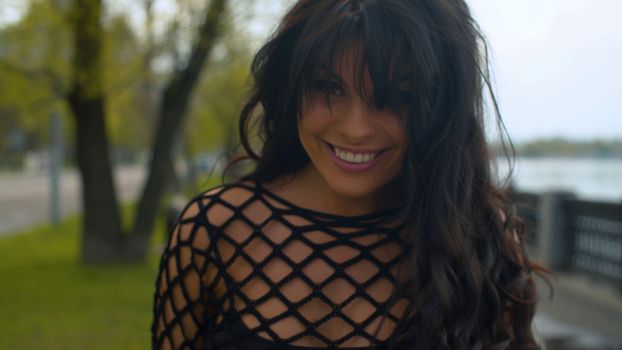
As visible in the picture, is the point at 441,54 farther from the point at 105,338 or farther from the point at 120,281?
the point at 120,281

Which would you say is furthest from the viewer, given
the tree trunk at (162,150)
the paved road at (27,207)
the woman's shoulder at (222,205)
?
the paved road at (27,207)

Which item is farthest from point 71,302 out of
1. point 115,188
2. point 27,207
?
point 27,207

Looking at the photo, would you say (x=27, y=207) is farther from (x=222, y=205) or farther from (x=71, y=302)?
(x=222, y=205)

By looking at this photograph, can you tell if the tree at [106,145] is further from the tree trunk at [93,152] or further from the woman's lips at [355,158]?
the woman's lips at [355,158]

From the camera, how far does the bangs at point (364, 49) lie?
1.66 metres

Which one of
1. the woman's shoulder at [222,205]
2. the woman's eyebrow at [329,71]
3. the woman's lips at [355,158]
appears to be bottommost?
the woman's shoulder at [222,205]

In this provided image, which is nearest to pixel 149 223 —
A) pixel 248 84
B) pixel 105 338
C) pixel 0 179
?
pixel 105 338

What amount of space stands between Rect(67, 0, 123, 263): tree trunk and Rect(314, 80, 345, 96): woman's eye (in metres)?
7.19

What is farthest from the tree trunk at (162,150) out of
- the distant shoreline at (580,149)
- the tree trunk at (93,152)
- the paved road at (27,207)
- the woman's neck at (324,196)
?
the woman's neck at (324,196)

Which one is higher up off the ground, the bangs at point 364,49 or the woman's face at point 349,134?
the bangs at point 364,49

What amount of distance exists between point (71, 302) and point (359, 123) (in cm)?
688

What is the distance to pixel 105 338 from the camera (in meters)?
6.44

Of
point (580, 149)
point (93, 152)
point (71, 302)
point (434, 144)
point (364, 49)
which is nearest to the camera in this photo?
point (364, 49)

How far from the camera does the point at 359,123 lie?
172 centimetres
